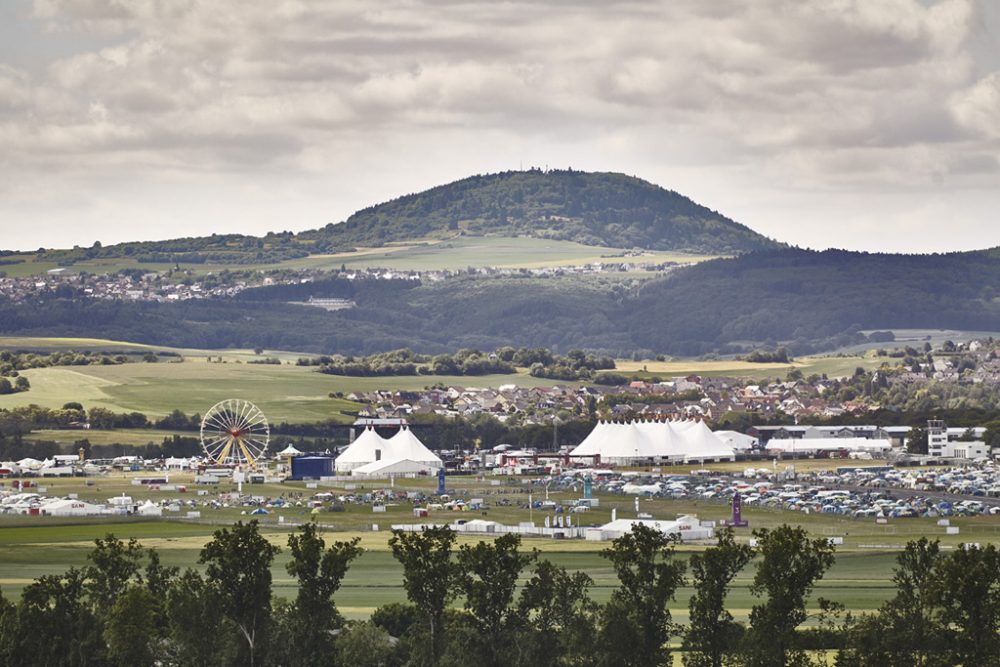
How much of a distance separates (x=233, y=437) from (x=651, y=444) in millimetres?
30151

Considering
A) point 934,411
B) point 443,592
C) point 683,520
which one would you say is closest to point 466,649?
point 443,592

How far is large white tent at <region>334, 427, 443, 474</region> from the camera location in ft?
447

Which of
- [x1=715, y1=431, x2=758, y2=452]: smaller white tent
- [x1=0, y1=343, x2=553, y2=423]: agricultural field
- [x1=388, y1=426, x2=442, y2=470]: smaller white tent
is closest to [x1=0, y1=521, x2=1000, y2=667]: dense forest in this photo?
[x1=388, y1=426, x2=442, y2=470]: smaller white tent

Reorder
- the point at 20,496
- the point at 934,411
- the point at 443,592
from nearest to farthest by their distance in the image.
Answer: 1. the point at 443,592
2. the point at 20,496
3. the point at 934,411

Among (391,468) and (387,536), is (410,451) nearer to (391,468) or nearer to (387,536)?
(391,468)

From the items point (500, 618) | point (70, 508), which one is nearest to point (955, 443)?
point (70, 508)

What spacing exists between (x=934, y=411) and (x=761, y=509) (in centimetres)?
6898

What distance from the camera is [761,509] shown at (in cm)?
10181

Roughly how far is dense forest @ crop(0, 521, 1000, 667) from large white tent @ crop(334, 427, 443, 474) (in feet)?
268

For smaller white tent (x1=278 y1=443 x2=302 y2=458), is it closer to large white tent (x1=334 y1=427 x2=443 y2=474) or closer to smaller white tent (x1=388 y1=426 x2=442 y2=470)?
large white tent (x1=334 y1=427 x2=443 y2=474)

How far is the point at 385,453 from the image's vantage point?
139m

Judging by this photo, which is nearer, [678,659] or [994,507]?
[678,659]

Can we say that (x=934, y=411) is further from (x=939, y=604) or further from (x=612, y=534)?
(x=939, y=604)

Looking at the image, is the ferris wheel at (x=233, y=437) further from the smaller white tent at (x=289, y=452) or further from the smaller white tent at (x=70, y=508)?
the smaller white tent at (x=70, y=508)
